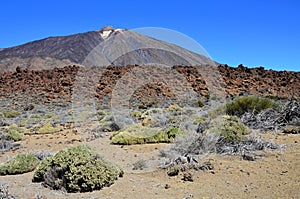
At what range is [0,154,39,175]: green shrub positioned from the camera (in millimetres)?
6578

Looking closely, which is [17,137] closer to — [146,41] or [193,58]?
[193,58]

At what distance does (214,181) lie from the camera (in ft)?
17.8

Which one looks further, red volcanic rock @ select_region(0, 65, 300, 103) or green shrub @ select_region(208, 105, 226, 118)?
red volcanic rock @ select_region(0, 65, 300, 103)

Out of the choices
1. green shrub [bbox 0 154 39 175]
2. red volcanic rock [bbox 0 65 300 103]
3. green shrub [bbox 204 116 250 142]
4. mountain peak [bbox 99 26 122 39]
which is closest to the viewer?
green shrub [bbox 0 154 39 175]

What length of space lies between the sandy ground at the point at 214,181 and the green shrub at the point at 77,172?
5.0 inches

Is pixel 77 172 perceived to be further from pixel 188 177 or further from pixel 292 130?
pixel 292 130

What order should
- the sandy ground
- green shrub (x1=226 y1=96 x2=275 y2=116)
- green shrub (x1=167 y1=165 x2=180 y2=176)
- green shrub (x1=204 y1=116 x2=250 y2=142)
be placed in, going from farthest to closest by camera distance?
green shrub (x1=226 y1=96 x2=275 y2=116)
green shrub (x1=204 y1=116 x2=250 y2=142)
green shrub (x1=167 y1=165 x2=180 y2=176)
the sandy ground

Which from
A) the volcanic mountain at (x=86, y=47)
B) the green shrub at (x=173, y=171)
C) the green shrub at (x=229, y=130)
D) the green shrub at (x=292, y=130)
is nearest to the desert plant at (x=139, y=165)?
the green shrub at (x=173, y=171)

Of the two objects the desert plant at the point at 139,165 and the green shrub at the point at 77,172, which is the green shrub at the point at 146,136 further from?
the green shrub at the point at 77,172

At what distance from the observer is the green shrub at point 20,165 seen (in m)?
6.58

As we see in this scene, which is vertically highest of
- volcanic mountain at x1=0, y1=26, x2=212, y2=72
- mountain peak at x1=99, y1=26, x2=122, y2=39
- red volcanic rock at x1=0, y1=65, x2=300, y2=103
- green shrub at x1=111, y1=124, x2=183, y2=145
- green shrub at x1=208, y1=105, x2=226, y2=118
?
mountain peak at x1=99, y1=26, x2=122, y2=39

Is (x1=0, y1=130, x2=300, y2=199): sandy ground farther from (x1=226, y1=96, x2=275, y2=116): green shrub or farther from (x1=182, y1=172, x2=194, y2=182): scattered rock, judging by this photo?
(x1=226, y1=96, x2=275, y2=116): green shrub

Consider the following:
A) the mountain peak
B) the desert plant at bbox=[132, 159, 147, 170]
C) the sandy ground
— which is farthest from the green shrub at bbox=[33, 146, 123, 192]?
the mountain peak

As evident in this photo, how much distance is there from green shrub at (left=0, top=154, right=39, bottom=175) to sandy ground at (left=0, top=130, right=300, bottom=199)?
22 centimetres
